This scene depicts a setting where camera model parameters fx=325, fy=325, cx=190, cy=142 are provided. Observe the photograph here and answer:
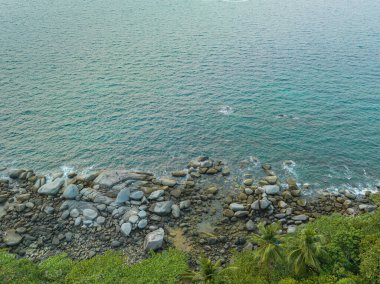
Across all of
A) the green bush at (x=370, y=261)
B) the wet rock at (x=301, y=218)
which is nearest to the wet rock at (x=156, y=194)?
the wet rock at (x=301, y=218)

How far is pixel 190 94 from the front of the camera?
82.6 meters

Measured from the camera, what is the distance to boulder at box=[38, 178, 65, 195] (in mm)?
54031

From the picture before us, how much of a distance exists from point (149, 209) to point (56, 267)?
1537cm

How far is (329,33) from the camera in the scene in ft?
396

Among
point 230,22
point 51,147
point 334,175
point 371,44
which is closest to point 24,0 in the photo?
point 230,22

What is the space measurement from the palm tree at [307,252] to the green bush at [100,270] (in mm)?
20804

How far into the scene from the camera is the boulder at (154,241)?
44.7 meters

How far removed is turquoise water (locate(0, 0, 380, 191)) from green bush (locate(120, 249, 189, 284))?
19.8 m

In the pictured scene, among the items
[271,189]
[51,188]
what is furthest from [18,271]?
[271,189]

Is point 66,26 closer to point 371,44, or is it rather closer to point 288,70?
point 288,70

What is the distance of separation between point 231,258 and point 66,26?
11470cm

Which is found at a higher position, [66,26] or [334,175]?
[66,26]

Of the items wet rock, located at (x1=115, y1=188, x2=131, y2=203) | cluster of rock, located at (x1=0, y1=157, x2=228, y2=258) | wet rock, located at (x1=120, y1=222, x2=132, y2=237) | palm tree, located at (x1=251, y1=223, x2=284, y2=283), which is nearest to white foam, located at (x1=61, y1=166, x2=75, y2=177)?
cluster of rock, located at (x1=0, y1=157, x2=228, y2=258)

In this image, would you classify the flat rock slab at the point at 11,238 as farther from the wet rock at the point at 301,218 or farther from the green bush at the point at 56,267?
the wet rock at the point at 301,218
